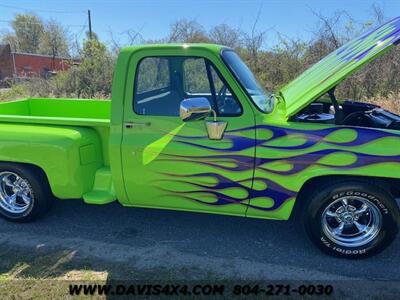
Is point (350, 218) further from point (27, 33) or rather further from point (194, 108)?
point (27, 33)

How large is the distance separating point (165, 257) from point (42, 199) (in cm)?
156

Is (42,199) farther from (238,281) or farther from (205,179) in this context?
(238,281)

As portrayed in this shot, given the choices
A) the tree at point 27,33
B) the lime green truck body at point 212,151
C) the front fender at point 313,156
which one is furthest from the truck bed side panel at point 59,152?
the tree at point 27,33

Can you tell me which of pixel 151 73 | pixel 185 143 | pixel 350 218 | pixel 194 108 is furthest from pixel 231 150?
pixel 350 218

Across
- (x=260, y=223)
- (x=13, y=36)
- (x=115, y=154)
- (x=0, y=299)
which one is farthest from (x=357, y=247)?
(x=13, y=36)

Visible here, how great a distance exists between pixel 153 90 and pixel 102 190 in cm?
119

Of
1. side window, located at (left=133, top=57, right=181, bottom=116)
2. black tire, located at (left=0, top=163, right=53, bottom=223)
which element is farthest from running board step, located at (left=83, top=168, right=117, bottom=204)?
side window, located at (left=133, top=57, right=181, bottom=116)

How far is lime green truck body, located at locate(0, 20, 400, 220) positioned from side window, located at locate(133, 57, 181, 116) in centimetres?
5

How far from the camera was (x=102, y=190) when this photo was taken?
3.94 m

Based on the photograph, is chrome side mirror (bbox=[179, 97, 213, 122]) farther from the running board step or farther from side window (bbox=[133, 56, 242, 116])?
the running board step

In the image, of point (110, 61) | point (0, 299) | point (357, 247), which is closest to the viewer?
point (0, 299)

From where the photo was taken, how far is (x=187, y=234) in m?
3.96

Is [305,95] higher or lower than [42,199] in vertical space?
higher

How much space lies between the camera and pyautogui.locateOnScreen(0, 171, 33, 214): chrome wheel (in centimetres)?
418
